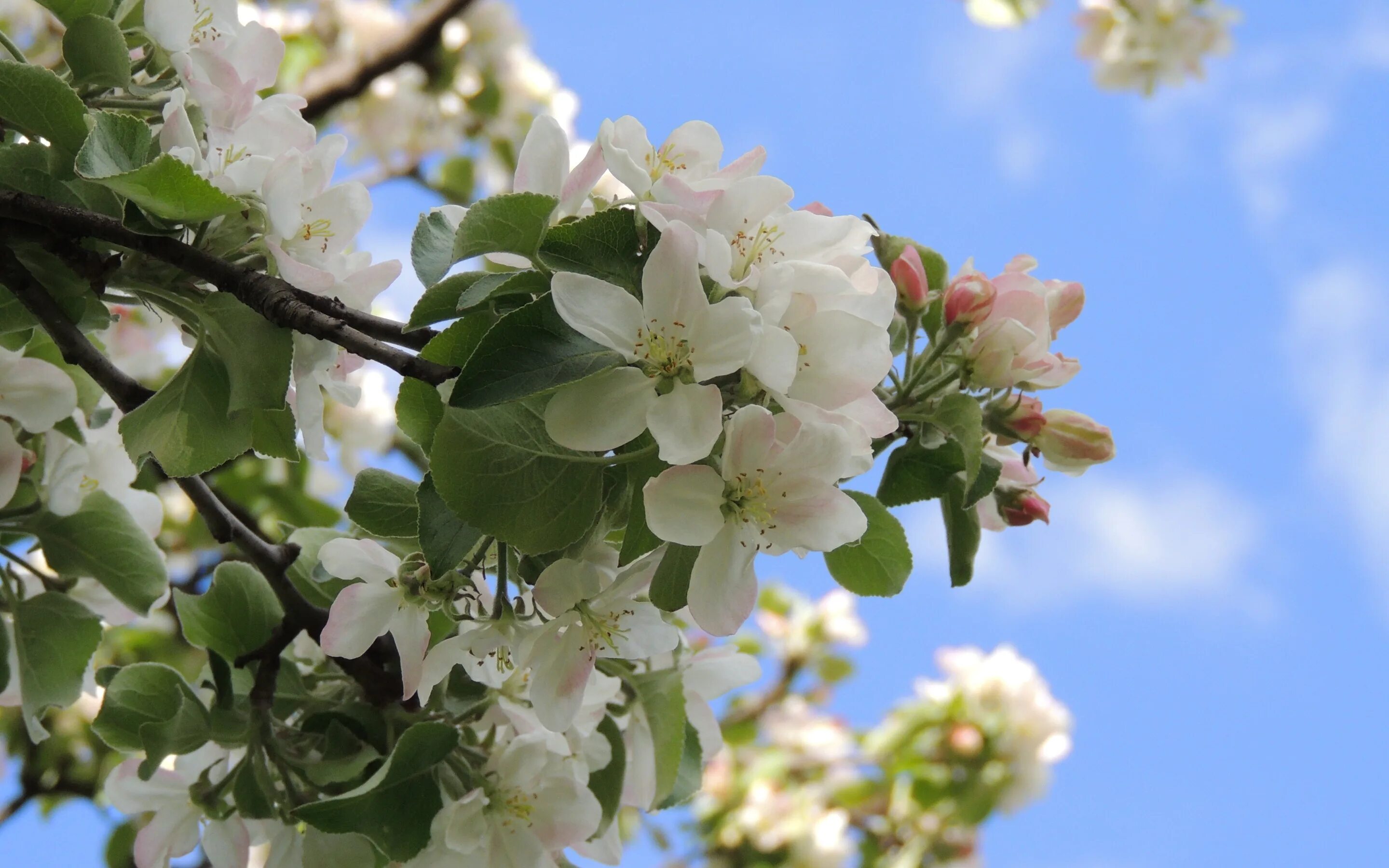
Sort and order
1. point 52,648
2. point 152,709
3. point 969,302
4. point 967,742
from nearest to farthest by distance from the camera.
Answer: point 969,302, point 152,709, point 52,648, point 967,742

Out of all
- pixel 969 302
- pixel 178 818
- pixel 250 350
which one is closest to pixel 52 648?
pixel 178 818

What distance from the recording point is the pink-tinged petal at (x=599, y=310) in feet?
2.26

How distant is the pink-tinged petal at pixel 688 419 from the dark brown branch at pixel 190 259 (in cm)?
18

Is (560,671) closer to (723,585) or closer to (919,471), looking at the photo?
(723,585)

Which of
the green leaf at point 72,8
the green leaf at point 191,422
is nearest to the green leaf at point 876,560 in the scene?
the green leaf at point 191,422

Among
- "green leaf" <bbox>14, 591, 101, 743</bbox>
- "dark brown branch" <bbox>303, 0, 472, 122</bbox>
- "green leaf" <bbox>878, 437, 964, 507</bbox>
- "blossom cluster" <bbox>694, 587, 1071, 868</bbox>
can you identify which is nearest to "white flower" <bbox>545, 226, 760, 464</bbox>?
"green leaf" <bbox>878, 437, 964, 507</bbox>

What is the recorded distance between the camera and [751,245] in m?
0.78

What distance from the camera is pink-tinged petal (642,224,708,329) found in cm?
71

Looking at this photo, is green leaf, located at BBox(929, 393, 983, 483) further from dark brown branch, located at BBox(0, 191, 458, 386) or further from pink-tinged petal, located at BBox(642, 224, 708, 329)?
dark brown branch, located at BBox(0, 191, 458, 386)

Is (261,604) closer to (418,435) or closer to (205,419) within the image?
(205,419)

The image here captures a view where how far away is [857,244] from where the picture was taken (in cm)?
84

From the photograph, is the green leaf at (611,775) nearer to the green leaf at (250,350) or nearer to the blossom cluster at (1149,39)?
the green leaf at (250,350)

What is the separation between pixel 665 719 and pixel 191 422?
0.46 metres

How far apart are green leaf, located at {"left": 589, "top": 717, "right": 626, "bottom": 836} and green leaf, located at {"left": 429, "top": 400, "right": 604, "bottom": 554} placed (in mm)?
359
